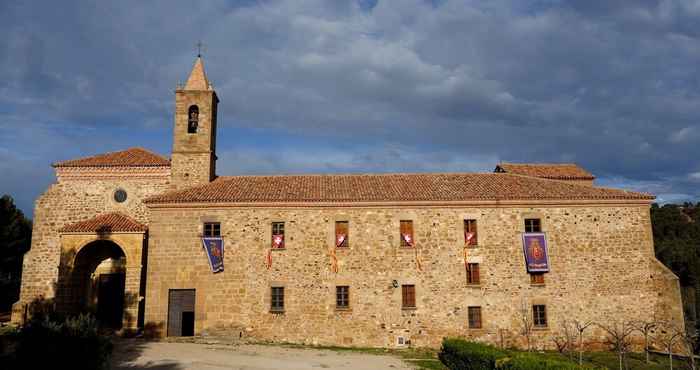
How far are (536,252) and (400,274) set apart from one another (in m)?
6.86

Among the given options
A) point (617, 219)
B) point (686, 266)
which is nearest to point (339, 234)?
point (617, 219)

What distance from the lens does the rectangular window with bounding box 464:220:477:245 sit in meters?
25.9

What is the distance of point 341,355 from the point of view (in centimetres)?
2198

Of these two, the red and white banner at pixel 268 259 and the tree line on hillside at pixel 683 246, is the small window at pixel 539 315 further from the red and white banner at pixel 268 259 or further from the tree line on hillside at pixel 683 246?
the tree line on hillside at pixel 683 246

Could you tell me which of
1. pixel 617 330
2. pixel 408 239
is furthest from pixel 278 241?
pixel 617 330

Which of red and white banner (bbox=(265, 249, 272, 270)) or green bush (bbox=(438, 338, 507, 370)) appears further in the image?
red and white banner (bbox=(265, 249, 272, 270))

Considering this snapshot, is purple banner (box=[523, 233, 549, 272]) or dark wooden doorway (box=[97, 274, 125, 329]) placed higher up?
purple banner (box=[523, 233, 549, 272])

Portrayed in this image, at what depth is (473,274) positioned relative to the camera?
2567cm

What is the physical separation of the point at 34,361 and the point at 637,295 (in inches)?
1002

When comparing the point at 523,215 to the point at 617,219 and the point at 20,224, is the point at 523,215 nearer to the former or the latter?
the point at 617,219

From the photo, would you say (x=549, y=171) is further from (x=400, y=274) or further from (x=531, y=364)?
(x=531, y=364)

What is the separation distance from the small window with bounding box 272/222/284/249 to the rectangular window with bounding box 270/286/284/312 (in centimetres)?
A: 206

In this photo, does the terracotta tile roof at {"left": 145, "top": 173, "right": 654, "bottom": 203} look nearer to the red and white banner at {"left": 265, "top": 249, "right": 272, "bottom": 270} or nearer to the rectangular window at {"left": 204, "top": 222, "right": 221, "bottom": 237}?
the rectangular window at {"left": 204, "top": 222, "right": 221, "bottom": 237}

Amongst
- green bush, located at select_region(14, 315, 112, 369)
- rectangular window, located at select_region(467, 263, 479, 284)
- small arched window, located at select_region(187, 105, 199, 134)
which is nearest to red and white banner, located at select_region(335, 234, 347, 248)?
rectangular window, located at select_region(467, 263, 479, 284)
